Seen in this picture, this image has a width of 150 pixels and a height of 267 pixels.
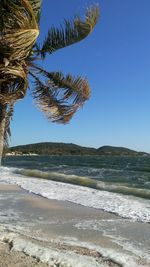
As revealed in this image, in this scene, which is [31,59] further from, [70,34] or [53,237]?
[53,237]

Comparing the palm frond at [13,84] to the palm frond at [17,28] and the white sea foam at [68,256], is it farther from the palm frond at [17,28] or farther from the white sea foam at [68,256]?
the white sea foam at [68,256]

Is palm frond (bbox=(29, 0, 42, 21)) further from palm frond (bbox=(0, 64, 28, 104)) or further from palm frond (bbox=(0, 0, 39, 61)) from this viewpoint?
Answer: palm frond (bbox=(0, 64, 28, 104))

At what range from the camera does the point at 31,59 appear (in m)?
7.18

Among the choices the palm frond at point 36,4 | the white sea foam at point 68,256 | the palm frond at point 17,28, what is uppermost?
the palm frond at point 36,4

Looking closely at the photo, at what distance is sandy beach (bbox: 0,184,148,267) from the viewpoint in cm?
654

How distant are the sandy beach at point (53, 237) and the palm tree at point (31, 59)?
5.46 feet

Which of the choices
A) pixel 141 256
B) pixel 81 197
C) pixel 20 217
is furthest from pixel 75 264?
pixel 81 197

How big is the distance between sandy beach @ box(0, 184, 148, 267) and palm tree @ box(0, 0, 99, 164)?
1.66 metres

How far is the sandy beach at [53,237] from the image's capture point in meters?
6.54

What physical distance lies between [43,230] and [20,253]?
2880 millimetres

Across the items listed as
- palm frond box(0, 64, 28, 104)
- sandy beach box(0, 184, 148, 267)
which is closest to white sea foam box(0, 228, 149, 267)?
sandy beach box(0, 184, 148, 267)

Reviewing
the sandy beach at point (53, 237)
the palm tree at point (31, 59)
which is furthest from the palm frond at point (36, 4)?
the sandy beach at point (53, 237)

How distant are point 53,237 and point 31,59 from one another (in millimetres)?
3537

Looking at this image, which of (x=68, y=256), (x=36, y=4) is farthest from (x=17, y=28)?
(x=68, y=256)
